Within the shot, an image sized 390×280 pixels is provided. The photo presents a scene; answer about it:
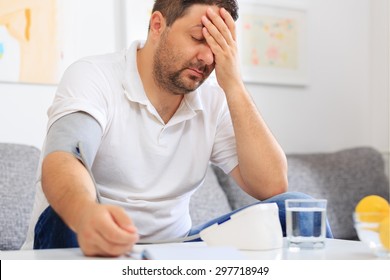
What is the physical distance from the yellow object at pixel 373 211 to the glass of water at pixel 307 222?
8 centimetres

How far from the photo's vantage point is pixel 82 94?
1.52 m

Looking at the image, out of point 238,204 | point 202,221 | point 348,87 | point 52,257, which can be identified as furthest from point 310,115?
point 52,257

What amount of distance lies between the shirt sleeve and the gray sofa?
658mm

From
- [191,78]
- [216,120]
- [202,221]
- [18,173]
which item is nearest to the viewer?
[191,78]

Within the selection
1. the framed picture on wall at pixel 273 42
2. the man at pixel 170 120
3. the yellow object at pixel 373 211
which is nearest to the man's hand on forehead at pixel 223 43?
the man at pixel 170 120

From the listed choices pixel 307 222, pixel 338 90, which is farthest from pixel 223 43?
pixel 338 90

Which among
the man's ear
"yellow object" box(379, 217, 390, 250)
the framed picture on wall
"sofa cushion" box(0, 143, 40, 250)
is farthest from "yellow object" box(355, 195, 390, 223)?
the framed picture on wall

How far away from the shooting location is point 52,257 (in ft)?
3.38

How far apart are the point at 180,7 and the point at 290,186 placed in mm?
1220

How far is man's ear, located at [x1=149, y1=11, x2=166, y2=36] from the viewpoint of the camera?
176cm

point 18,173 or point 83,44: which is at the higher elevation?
point 83,44

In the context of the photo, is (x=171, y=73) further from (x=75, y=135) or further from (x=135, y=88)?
(x=75, y=135)

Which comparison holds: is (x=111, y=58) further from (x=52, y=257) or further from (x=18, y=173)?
(x=52, y=257)
